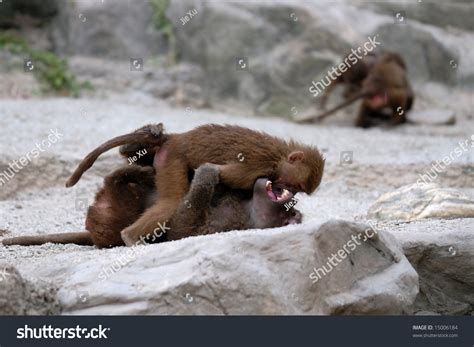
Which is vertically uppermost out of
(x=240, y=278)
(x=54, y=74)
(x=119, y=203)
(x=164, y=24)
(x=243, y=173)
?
(x=243, y=173)

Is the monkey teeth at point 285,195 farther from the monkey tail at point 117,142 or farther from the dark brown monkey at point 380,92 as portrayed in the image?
the dark brown monkey at point 380,92

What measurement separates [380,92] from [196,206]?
7633mm

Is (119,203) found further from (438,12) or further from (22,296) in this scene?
(438,12)

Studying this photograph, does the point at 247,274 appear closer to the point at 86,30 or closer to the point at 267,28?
the point at 267,28

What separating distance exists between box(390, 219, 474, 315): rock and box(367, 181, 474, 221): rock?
417 millimetres

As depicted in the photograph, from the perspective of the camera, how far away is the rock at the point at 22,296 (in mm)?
4230

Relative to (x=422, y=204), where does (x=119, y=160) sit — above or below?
below

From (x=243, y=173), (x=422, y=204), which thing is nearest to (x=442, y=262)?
(x=422, y=204)

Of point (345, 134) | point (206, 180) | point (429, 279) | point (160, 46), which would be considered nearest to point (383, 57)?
point (345, 134)

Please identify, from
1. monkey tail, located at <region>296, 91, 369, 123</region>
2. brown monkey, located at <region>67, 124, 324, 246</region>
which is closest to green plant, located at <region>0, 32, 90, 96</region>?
monkey tail, located at <region>296, 91, 369, 123</region>

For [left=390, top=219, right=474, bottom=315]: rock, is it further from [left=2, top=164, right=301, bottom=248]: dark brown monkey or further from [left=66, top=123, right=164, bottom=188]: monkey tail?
[left=66, top=123, right=164, bottom=188]: monkey tail

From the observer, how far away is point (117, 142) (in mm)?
5398

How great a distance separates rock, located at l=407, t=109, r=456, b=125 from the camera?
482 inches

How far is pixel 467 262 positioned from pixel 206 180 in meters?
1.80
